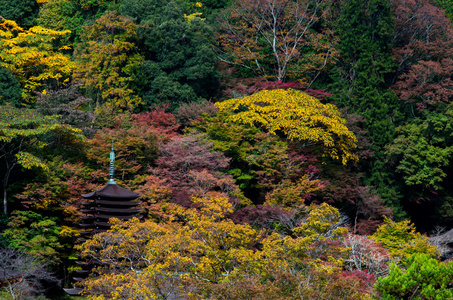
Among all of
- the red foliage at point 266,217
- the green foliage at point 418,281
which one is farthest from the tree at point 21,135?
the green foliage at point 418,281

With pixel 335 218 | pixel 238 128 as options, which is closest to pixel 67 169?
pixel 238 128

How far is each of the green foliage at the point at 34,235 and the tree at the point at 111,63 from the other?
806 cm

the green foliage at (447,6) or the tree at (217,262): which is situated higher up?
the green foliage at (447,6)

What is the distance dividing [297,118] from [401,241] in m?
8.61

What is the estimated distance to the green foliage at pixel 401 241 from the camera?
1969 cm

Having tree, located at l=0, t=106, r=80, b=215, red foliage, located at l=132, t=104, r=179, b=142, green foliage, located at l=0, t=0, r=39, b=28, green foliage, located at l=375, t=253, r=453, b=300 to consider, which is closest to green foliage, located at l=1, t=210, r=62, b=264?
tree, located at l=0, t=106, r=80, b=215

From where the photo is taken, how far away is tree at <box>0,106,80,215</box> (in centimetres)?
2234

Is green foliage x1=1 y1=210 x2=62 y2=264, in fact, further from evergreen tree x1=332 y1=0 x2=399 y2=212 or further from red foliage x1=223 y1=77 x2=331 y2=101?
evergreen tree x1=332 y1=0 x2=399 y2=212

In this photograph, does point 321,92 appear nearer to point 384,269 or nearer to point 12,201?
point 384,269

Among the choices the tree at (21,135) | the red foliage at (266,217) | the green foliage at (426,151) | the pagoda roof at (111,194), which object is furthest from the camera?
the green foliage at (426,151)

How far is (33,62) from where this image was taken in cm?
2945

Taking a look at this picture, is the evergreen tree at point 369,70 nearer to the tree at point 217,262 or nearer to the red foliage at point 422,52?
the red foliage at point 422,52

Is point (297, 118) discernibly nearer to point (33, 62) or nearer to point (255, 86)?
point (255, 86)

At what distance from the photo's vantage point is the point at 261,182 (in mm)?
24844
